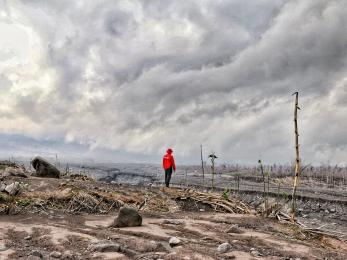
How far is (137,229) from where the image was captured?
40.7 feet

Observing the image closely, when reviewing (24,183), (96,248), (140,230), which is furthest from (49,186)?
(96,248)

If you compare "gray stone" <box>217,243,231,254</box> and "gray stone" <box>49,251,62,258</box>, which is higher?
"gray stone" <box>217,243,231,254</box>

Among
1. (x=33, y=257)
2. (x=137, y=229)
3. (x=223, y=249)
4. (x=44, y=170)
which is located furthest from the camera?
(x=44, y=170)

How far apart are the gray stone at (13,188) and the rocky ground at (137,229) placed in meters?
0.13

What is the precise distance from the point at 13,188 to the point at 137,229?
6.79 m

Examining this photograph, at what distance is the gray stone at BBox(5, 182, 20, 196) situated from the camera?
16422 mm

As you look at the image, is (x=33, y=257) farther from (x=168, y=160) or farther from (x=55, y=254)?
(x=168, y=160)

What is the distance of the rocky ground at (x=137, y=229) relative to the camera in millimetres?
9734

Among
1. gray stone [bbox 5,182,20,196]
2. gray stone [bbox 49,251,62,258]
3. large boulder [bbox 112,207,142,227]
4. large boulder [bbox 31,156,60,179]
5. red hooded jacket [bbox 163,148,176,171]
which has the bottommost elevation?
gray stone [bbox 49,251,62,258]

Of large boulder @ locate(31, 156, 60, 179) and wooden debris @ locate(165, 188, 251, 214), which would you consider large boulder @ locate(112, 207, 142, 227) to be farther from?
large boulder @ locate(31, 156, 60, 179)

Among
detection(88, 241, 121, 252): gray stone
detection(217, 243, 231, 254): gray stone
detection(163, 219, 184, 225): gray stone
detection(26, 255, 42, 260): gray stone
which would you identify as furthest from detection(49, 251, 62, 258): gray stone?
detection(163, 219, 184, 225): gray stone

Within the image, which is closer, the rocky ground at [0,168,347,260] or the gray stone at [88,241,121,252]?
the gray stone at [88,241,121,252]

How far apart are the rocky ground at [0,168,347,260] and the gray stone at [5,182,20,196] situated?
13 centimetres

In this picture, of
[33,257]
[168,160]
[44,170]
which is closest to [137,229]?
[33,257]
